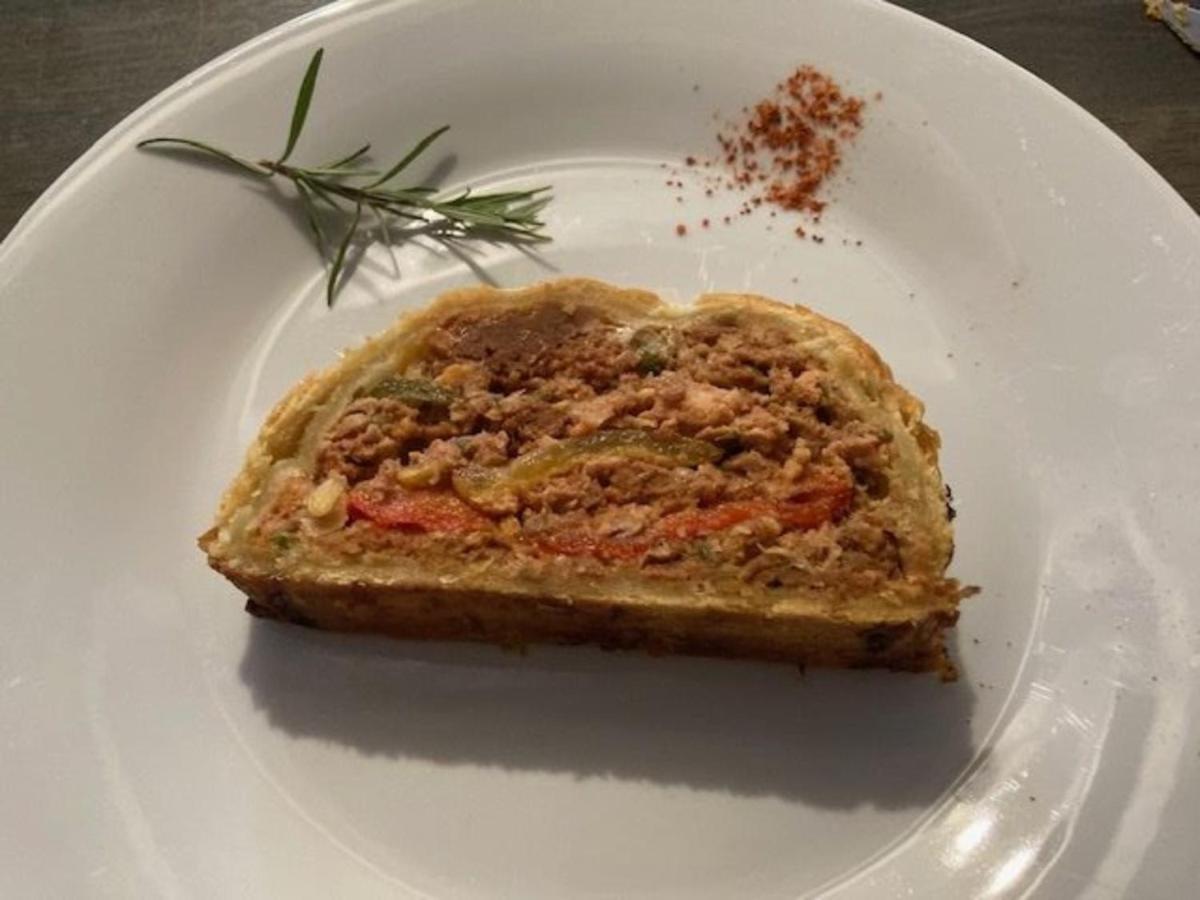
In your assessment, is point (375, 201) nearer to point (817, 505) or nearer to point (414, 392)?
point (414, 392)

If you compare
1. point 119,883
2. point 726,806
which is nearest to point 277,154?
point 119,883

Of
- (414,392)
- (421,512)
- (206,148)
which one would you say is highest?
(206,148)

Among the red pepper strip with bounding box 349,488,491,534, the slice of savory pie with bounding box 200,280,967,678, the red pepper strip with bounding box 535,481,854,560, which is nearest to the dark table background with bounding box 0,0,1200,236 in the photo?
the slice of savory pie with bounding box 200,280,967,678

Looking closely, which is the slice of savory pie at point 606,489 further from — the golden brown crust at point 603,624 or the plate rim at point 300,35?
the plate rim at point 300,35

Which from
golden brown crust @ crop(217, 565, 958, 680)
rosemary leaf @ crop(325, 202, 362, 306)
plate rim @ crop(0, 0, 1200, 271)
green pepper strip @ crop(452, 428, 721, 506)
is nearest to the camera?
golden brown crust @ crop(217, 565, 958, 680)

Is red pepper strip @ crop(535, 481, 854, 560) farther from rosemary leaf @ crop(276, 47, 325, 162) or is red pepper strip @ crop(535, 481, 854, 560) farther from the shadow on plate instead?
rosemary leaf @ crop(276, 47, 325, 162)

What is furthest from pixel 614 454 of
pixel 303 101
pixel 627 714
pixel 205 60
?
pixel 205 60
